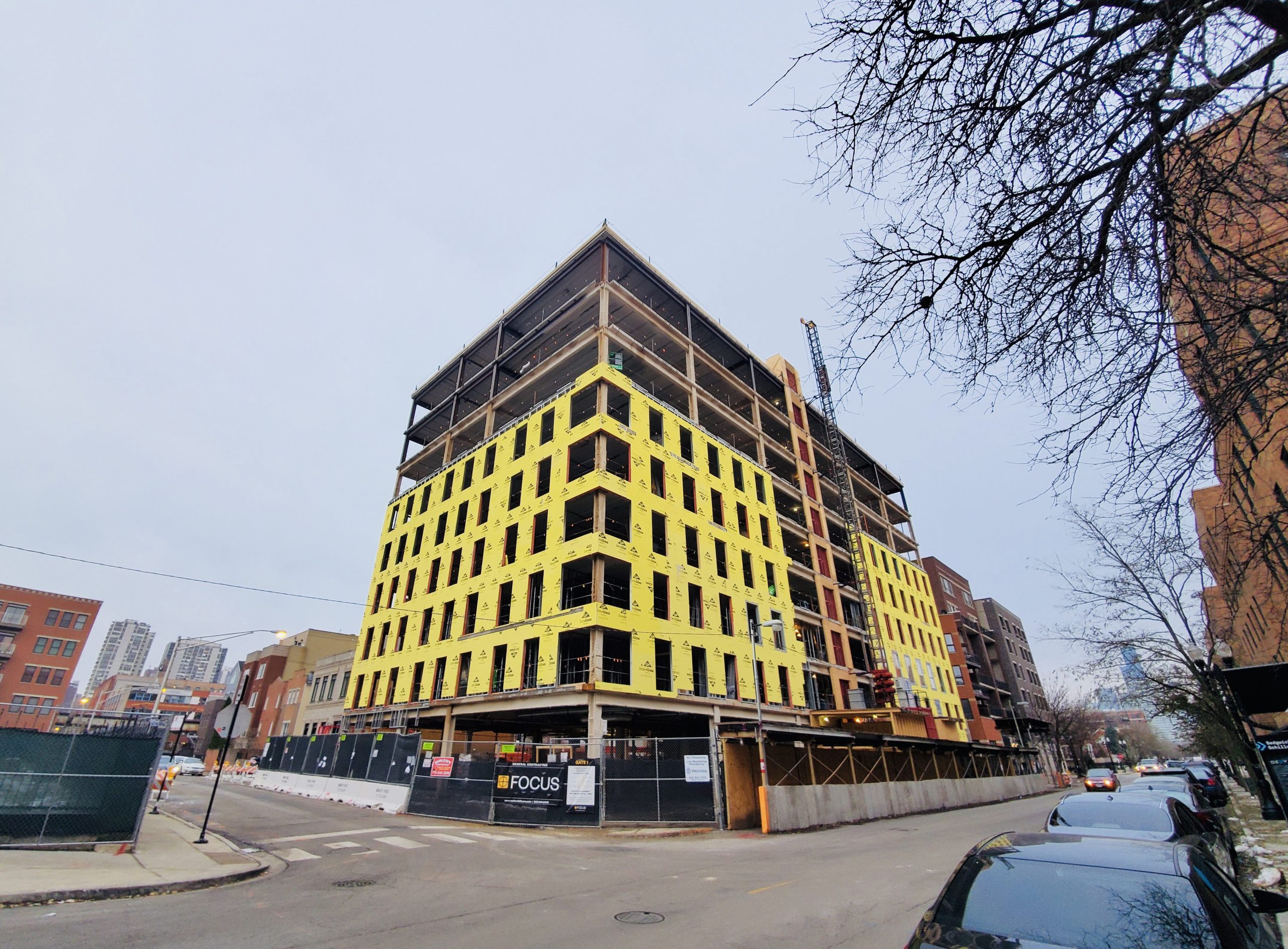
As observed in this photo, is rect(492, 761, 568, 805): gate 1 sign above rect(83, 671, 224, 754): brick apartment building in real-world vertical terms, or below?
below

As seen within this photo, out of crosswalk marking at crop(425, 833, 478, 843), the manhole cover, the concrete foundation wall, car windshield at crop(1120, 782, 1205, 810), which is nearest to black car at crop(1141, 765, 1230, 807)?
car windshield at crop(1120, 782, 1205, 810)

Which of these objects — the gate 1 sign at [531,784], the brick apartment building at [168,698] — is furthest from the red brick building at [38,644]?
the gate 1 sign at [531,784]

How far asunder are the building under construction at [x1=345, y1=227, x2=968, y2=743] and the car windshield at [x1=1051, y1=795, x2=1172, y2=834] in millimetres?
13352

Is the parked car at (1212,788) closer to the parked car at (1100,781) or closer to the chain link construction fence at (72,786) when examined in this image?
the parked car at (1100,781)

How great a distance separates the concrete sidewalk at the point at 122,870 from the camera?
24.5 ft

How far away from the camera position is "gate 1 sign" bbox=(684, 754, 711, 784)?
61.1 ft

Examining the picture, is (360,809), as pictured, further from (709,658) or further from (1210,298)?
(1210,298)

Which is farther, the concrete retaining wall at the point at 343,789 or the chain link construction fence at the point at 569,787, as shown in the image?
the concrete retaining wall at the point at 343,789

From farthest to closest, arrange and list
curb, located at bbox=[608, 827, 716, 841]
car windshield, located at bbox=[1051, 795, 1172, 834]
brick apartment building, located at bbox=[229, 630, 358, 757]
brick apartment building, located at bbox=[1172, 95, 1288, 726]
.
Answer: brick apartment building, located at bbox=[229, 630, 358, 757] < curb, located at bbox=[608, 827, 716, 841] < car windshield, located at bbox=[1051, 795, 1172, 834] < brick apartment building, located at bbox=[1172, 95, 1288, 726]

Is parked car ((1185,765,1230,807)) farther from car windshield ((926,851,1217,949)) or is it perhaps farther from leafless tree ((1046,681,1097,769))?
leafless tree ((1046,681,1097,769))

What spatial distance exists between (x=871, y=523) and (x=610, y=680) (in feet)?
120

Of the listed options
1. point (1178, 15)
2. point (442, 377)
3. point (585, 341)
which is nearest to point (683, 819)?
point (1178, 15)

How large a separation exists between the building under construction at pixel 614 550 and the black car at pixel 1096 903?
17151 millimetres

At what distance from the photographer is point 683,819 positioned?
1816 cm
